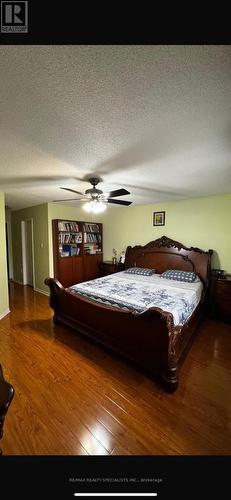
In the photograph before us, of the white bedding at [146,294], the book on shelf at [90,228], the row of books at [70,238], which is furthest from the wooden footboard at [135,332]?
the book on shelf at [90,228]

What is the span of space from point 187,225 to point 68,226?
8.80ft

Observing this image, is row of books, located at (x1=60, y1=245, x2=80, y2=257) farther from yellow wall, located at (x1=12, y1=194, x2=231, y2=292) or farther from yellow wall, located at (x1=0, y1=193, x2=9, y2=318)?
yellow wall, located at (x1=0, y1=193, x2=9, y2=318)

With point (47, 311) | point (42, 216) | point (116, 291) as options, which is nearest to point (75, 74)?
point (116, 291)

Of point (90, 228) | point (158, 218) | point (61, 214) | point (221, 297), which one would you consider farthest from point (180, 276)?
point (61, 214)

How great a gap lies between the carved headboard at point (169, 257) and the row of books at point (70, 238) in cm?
127

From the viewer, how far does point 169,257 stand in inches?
153

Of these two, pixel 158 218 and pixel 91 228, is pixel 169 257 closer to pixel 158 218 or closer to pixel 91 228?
pixel 158 218

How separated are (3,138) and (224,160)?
2044 mm

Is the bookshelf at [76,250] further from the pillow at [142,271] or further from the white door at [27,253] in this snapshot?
the pillow at [142,271]

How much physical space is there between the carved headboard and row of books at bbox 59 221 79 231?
4.63 ft

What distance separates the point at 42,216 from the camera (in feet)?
14.4

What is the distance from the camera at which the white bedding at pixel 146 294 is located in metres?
2.12

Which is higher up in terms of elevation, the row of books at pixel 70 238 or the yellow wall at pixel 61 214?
the yellow wall at pixel 61 214
